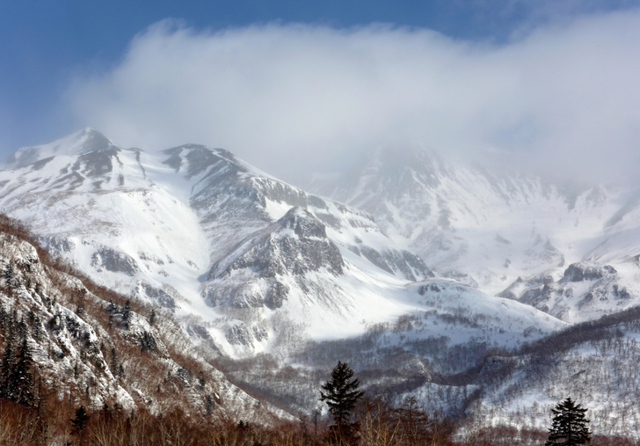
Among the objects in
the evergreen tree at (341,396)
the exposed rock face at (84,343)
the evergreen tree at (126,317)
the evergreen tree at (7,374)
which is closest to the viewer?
the evergreen tree at (341,396)

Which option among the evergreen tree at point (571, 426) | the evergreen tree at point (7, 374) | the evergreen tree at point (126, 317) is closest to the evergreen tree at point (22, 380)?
the evergreen tree at point (7, 374)

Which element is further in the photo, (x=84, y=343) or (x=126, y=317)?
(x=126, y=317)

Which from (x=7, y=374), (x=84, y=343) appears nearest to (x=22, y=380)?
(x=7, y=374)

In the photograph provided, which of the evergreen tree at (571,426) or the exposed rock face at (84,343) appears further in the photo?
the exposed rock face at (84,343)

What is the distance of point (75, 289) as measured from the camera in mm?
121188

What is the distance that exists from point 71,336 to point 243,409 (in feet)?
240

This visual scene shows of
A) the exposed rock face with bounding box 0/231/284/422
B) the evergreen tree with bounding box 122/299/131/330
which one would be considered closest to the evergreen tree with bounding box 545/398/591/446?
the exposed rock face with bounding box 0/231/284/422

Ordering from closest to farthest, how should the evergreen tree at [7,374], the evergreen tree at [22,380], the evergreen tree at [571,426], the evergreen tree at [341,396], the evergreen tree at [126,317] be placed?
1. the evergreen tree at [341,396]
2. the evergreen tree at [7,374]
3. the evergreen tree at [22,380]
4. the evergreen tree at [571,426]
5. the evergreen tree at [126,317]

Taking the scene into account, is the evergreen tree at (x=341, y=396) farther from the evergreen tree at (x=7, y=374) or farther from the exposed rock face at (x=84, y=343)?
the evergreen tree at (x=7, y=374)

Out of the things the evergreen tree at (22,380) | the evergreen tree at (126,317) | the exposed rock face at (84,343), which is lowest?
the evergreen tree at (22,380)

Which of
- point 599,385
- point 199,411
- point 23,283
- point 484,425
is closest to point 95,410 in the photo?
point 23,283

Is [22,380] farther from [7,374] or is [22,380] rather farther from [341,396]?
[341,396]

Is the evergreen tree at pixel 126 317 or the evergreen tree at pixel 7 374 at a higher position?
the evergreen tree at pixel 126 317

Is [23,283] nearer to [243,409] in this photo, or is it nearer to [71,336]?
[71,336]
